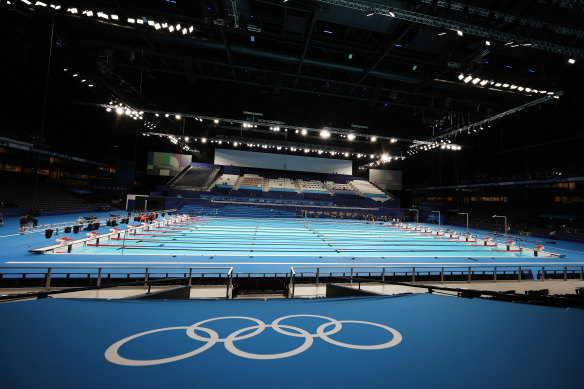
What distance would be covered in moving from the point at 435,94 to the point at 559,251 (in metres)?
13.0

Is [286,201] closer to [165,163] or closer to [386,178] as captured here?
[165,163]

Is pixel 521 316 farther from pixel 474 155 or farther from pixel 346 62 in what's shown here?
pixel 474 155

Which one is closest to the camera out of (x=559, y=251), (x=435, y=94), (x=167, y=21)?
(x=167, y=21)

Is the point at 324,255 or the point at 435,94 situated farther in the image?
the point at 435,94

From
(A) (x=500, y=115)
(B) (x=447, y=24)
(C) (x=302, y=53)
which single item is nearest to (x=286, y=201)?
(C) (x=302, y=53)

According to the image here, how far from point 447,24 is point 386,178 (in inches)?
1308

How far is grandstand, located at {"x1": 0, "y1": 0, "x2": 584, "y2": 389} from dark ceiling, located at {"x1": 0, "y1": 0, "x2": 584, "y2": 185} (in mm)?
99

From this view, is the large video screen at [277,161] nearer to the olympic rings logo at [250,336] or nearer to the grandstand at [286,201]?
the grandstand at [286,201]

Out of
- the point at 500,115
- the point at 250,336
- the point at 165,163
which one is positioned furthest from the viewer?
the point at 165,163

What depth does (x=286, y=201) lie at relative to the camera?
30.2 m

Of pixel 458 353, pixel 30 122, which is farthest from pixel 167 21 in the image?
pixel 30 122

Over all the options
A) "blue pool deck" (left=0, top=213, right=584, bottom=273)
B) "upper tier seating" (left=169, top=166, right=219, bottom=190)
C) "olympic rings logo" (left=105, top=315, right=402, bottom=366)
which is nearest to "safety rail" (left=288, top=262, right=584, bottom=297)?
"blue pool deck" (left=0, top=213, right=584, bottom=273)

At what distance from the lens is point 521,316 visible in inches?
106

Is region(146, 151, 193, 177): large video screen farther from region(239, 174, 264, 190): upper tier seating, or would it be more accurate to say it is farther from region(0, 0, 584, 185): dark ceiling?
region(0, 0, 584, 185): dark ceiling
